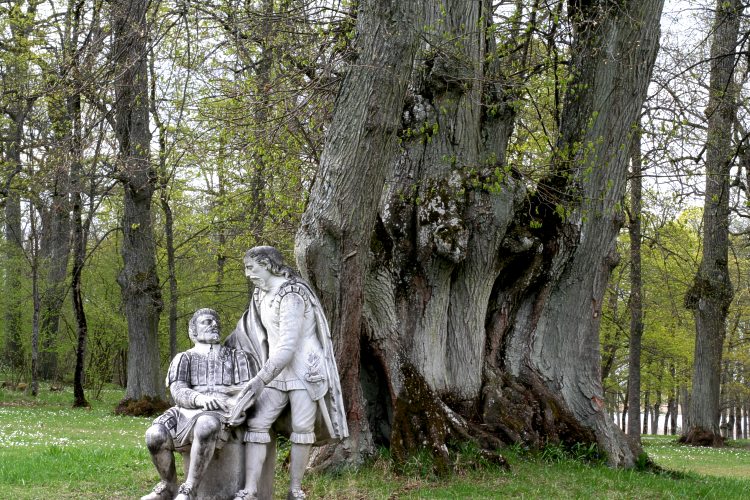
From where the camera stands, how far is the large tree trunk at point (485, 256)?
10148 millimetres

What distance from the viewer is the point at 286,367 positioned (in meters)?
6.53

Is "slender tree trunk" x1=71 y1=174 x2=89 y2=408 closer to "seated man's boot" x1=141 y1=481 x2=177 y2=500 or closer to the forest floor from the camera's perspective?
the forest floor

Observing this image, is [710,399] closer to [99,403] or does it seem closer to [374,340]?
[374,340]

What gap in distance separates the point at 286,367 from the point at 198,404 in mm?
713

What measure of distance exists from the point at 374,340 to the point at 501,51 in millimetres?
4357

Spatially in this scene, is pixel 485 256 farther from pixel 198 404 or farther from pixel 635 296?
pixel 635 296

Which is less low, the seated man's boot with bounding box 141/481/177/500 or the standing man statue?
the standing man statue

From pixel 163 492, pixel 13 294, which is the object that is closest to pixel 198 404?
pixel 163 492

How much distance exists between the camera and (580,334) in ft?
38.3

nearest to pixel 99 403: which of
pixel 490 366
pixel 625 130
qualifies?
pixel 490 366

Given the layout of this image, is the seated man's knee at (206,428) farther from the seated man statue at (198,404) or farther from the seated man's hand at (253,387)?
the seated man's hand at (253,387)

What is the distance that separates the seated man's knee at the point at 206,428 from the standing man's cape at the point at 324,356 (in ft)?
2.26

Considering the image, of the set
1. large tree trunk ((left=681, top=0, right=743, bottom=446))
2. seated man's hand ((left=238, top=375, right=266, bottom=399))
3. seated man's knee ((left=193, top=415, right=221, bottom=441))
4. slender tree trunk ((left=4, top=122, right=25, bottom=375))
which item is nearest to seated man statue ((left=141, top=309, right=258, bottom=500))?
seated man's knee ((left=193, top=415, right=221, bottom=441))

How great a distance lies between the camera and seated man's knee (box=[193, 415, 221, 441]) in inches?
236
